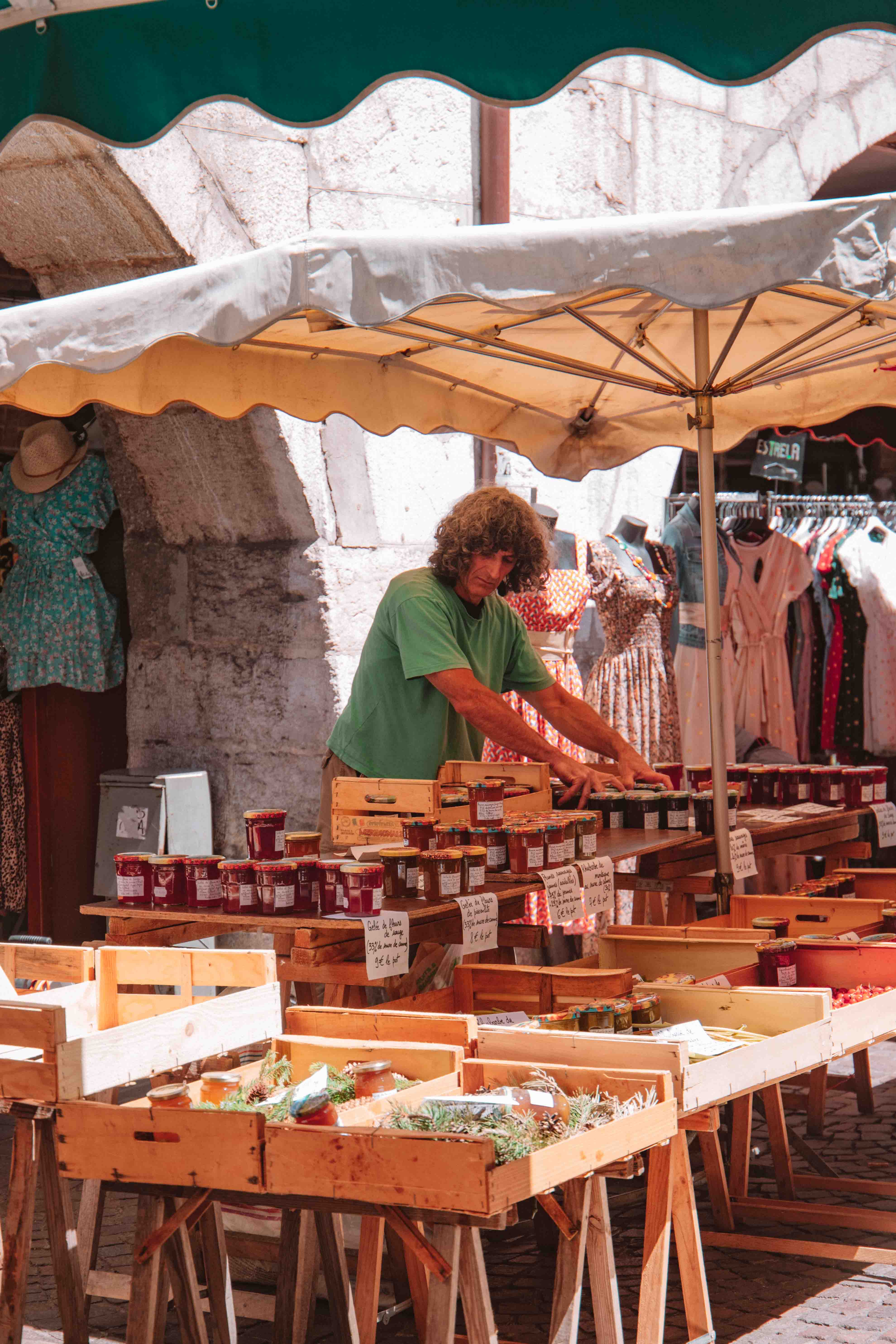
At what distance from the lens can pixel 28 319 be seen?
336 cm

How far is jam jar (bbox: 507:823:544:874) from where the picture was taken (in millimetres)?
3830

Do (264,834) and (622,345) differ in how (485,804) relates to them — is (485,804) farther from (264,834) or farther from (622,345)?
(622,345)

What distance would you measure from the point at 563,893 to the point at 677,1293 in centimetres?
94

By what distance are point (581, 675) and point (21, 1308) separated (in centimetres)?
455

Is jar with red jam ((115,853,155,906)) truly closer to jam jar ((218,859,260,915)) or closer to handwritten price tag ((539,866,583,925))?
jam jar ((218,859,260,915))

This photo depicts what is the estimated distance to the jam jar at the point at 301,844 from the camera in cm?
387

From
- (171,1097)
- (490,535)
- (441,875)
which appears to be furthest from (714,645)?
(171,1097)

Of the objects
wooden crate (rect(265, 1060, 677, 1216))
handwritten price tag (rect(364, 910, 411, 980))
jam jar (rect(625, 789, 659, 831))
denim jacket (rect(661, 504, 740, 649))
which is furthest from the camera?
denim jacket (rect(661, 504, 740, 649))

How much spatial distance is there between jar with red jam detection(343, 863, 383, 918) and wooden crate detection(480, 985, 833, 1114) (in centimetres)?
63

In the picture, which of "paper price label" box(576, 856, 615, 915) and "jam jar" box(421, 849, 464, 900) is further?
"paper price label" box(576, 856, 615, 915)

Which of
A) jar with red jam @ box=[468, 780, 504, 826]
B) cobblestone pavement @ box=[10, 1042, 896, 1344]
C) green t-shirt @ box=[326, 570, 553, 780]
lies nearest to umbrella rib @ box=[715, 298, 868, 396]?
green t-shirt @ box=[326, 570, 553, 780]

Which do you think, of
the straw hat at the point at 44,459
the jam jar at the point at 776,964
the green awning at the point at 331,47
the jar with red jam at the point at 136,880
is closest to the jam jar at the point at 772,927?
the jam jar at the point at 776,964

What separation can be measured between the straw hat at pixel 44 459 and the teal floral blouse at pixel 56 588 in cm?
4

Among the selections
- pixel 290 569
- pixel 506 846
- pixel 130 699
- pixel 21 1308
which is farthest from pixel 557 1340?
pixel 130 699
